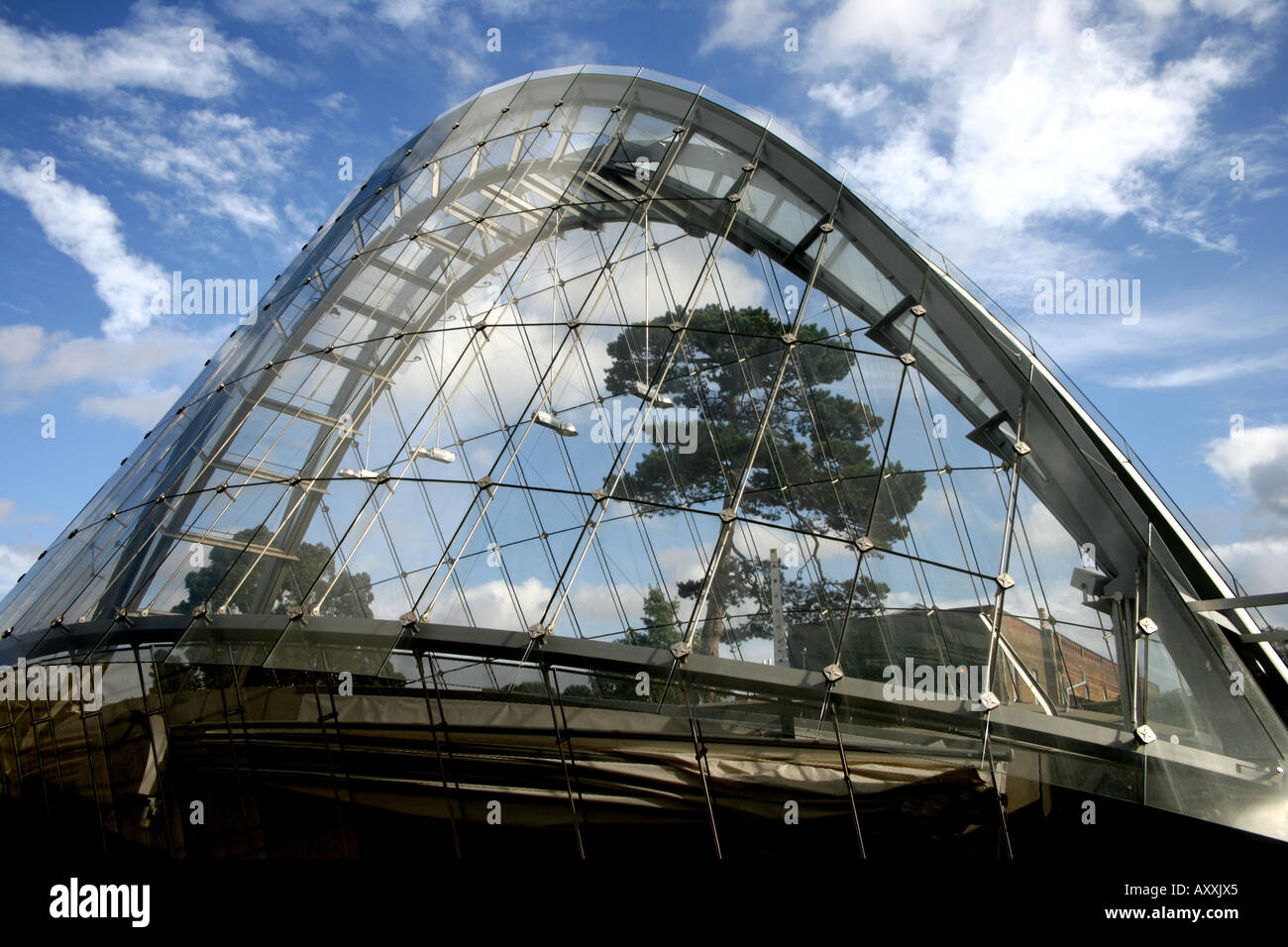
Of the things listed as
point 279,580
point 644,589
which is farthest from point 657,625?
point 279,580

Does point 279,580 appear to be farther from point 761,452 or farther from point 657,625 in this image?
point 761,452

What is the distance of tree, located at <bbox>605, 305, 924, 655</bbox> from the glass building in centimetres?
7

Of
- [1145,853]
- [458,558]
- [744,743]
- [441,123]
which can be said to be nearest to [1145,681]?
[1145,853]

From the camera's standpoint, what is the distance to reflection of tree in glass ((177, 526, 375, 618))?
12930mm

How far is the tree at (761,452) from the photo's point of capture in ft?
40.9

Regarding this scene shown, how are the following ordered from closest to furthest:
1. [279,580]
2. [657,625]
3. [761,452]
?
[657,625]
[279,580]
[761,452]

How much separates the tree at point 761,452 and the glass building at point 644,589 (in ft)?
0.21


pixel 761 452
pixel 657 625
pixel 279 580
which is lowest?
pixel 657 625

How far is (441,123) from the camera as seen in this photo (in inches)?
941

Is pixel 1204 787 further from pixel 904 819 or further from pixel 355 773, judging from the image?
pixel 355 773

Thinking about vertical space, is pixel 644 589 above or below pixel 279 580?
below

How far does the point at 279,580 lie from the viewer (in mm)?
13547

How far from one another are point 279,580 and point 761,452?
26.3 feet
